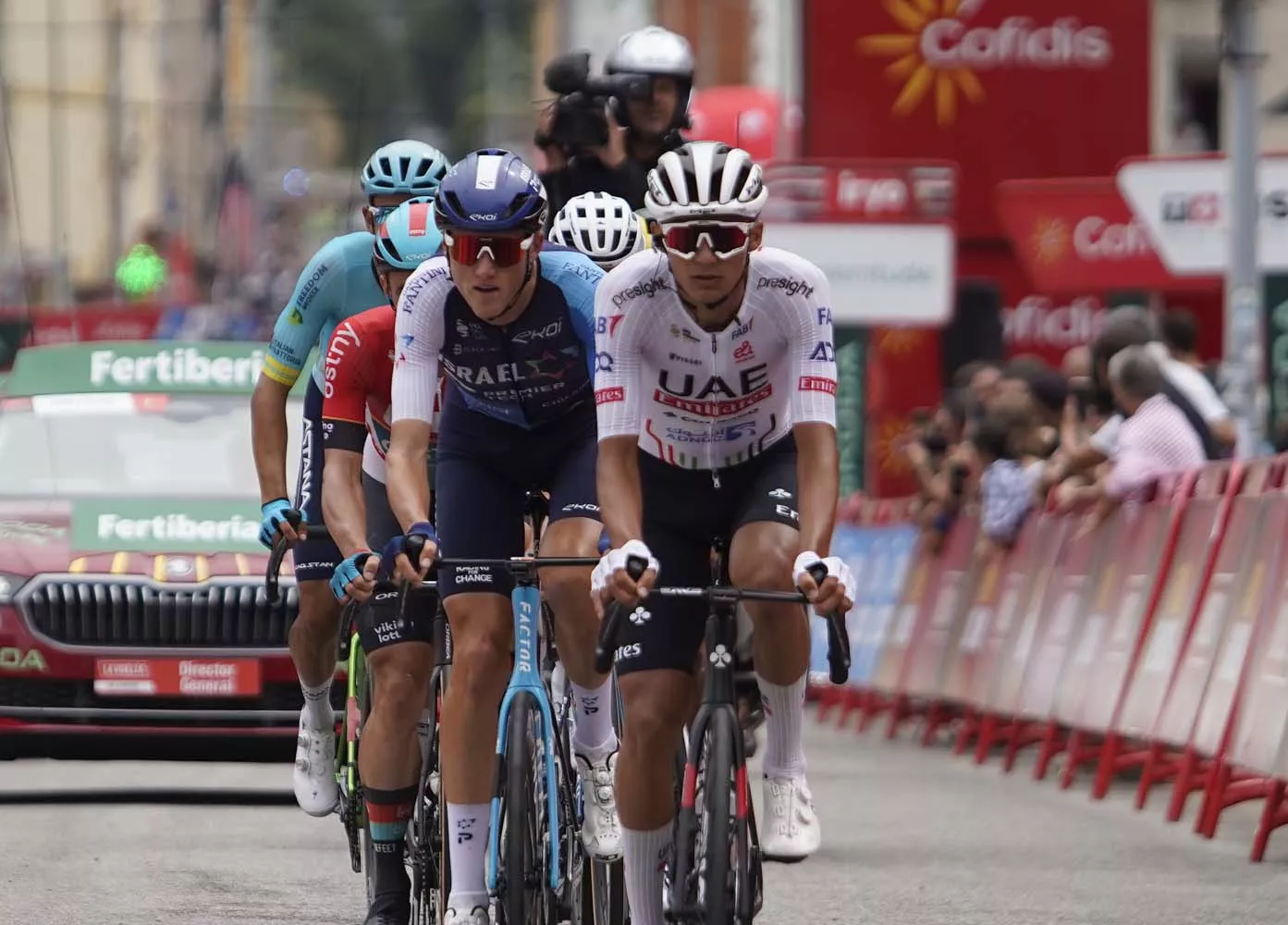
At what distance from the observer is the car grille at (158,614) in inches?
483

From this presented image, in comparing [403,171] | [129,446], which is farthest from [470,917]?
[129,446]

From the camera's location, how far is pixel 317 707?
402 inches

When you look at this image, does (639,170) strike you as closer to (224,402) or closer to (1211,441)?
(224,402)

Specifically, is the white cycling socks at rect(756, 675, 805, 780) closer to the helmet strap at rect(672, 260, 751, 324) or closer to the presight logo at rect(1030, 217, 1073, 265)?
the helmet strap at rect(672, 260, 751, 324)

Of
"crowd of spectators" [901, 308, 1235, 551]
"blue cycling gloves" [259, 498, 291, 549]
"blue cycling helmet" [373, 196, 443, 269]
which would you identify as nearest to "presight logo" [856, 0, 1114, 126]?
"crowd of spectators" [901, 308, 1235, 551]

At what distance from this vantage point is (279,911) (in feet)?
31.5

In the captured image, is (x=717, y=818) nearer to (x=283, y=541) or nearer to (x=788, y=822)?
(x=788, y=822)

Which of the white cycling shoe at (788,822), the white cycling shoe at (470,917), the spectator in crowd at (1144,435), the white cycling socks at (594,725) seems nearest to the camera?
the white cycling shoe at (788,822)

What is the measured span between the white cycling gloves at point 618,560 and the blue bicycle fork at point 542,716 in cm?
69

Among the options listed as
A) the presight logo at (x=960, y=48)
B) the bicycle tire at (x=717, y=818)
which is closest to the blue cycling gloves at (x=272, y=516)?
the bicycle tire at (x=717, y=818)

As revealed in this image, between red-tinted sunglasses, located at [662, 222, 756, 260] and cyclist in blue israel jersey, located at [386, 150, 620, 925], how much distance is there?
63 centimetres

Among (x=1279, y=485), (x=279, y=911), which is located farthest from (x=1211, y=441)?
(x=279, y=911)

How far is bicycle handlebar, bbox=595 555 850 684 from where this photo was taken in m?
7.20

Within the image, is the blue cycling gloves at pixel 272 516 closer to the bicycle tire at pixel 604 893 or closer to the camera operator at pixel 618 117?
the bicycle tire at pixel 604 893
